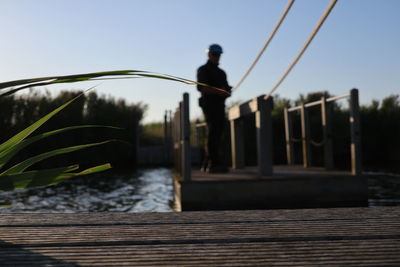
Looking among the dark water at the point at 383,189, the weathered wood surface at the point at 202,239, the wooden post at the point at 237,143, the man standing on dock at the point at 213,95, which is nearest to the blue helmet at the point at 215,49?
the man standing on dock at the point at 213,95

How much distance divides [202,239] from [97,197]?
214 inches

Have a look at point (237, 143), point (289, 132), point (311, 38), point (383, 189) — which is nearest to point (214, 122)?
point (237, 143)

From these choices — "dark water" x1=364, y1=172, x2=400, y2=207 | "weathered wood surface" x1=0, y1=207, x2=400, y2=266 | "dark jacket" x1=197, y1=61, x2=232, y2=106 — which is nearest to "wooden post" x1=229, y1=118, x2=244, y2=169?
"dark jacket" x1=197, y1=61, x2=232, y2=106

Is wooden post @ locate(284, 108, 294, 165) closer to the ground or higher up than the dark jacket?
closer to the ground

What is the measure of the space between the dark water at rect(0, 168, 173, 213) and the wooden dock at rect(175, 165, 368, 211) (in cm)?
59

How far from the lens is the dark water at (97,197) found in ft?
18.8

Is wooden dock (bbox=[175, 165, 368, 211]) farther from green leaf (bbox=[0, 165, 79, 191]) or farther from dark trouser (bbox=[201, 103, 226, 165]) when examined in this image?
green leaf (bbox=[0, 165, 79, 191])

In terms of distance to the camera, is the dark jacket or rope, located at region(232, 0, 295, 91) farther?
the dark jacket

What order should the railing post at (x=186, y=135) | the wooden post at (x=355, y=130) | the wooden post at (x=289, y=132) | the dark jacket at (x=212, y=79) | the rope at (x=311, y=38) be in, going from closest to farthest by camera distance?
the rope at (x=311, y=38)
the railing post at (x=186, y=135)
the wooden post at (x=355, y=130)
the dark jacket at (x=212, y=79)
the wooden post at (x=289, y=132)

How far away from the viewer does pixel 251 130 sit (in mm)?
13336

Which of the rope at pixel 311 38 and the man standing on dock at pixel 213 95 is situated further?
the man standing on dock at pixel 213 95

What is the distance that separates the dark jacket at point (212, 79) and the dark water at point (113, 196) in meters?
1.33

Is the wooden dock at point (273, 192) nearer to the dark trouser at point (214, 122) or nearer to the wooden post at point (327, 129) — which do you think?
the dark trouser at point (214, 122)

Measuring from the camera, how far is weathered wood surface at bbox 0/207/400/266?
1.35m
